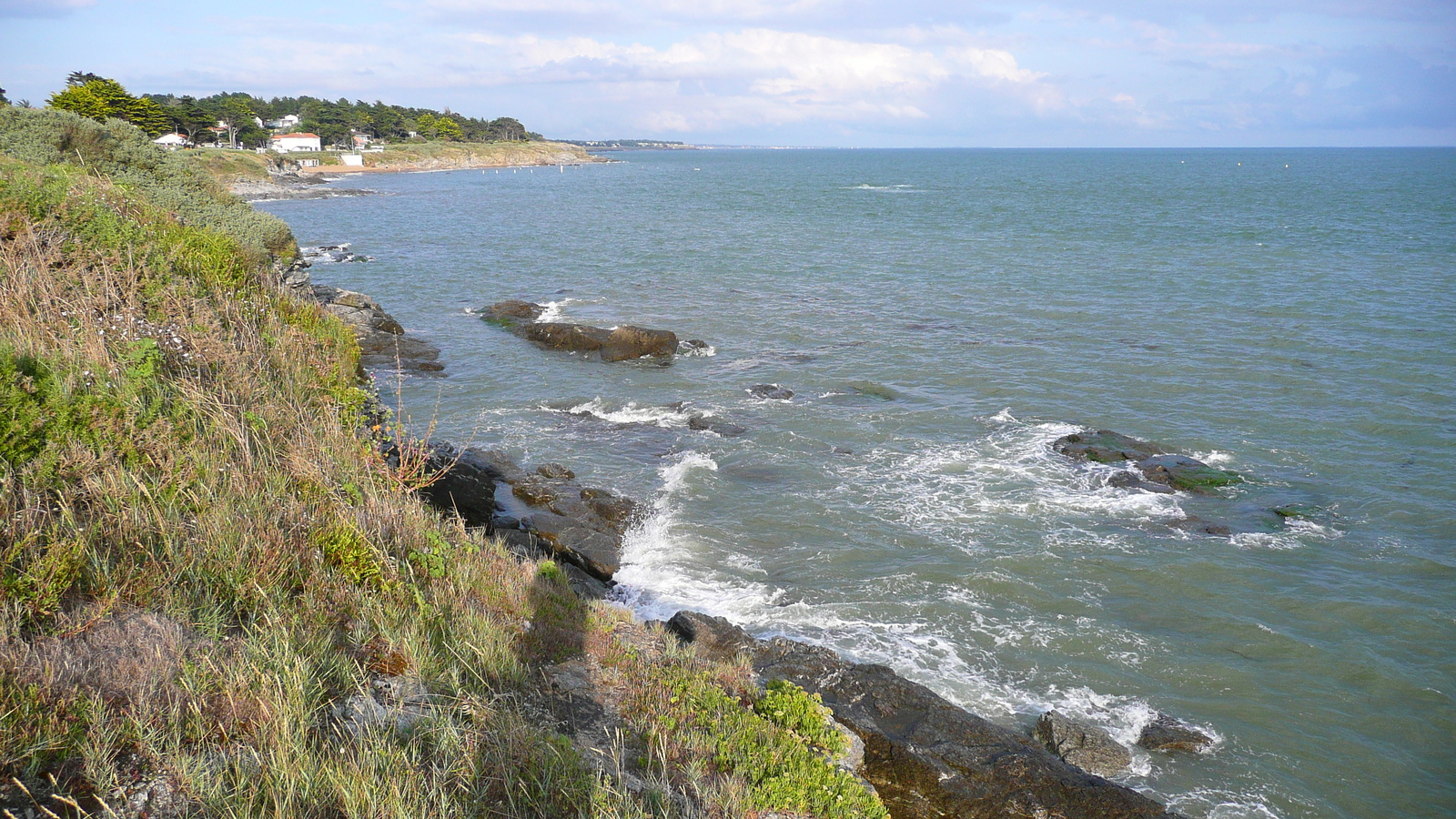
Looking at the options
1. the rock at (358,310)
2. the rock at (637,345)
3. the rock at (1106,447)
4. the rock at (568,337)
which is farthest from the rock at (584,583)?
the rock at (358,310)

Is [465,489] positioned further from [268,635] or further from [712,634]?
[268,635]

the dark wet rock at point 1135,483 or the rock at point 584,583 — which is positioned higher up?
the dark wet rock at point 1135,483

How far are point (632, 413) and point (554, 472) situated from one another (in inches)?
181

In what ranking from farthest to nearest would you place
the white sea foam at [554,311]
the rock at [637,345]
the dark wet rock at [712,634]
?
the white sea foam at [554,311]
the rock at [637,345]
the dark wet rock at [712,634]

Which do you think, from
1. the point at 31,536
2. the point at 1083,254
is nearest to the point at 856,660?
the point at 31,536

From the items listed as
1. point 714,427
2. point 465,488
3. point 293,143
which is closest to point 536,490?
point 465,488

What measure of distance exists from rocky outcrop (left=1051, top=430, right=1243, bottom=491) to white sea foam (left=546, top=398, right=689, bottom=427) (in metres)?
8.86

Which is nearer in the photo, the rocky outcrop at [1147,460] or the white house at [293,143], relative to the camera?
the rocky outcrop at [1147,460]

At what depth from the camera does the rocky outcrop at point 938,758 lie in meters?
7.49

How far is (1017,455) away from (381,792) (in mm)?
15728

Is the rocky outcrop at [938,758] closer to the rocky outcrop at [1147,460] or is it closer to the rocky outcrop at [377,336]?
the rocky outcrop at [1147,460]

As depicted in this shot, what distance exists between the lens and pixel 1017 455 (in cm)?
1747

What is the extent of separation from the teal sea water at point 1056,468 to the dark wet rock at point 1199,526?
1.33 feet

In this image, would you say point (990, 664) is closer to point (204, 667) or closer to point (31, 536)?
point (204, 667)
